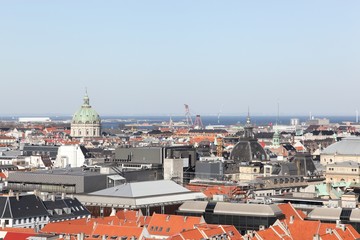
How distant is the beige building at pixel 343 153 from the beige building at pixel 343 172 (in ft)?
25.7

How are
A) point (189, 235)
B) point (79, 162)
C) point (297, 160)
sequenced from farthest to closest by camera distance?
point (79, 162) < point (297, 160) < point (189, 235)

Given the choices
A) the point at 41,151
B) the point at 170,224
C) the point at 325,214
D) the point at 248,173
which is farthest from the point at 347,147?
the point at 170,224

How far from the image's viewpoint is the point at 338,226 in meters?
76.9

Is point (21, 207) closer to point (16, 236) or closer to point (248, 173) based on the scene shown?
point (16, 236)

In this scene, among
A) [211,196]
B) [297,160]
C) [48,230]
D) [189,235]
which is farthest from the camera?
[297,160]

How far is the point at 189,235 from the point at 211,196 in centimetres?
3600

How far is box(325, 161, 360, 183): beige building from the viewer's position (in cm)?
13450

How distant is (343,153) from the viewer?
148 metres

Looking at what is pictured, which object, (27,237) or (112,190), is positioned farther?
(112,190)

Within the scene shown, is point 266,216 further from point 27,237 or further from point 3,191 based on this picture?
point 3,191

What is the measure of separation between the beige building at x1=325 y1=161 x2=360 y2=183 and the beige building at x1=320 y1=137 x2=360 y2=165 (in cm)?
782

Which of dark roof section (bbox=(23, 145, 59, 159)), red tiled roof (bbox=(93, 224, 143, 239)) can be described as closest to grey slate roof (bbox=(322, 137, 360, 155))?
dark roof section (bbox=(23, 145, 59, 159))

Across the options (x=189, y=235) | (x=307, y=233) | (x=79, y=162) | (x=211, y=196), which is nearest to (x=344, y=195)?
(x=211, y=196)

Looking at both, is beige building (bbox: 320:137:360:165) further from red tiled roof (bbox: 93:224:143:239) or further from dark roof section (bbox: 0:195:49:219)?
red tiled roof (bbox: 93:224:143:239)
